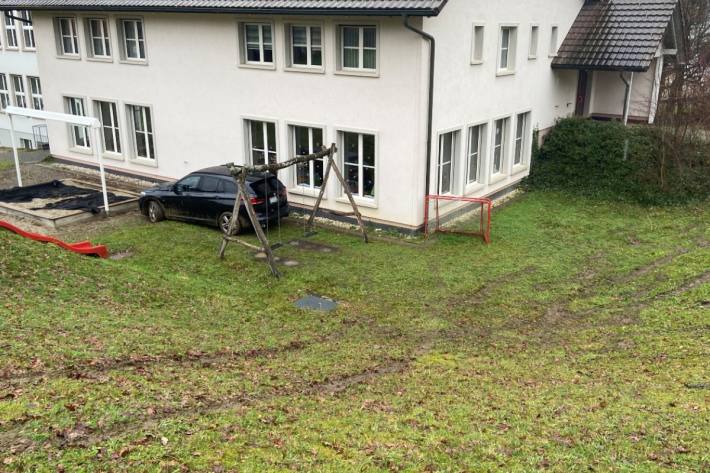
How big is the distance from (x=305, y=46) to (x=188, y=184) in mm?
4930

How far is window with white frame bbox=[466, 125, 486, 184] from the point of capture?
683 inches

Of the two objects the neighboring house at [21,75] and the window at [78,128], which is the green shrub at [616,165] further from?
the neighboring house at [21,75]

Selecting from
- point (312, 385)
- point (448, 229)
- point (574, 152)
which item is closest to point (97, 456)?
point (312, 385)

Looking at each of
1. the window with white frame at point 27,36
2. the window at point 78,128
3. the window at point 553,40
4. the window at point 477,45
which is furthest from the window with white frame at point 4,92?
the window at point 553,40

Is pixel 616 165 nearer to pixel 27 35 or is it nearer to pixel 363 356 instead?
pixel 363 356

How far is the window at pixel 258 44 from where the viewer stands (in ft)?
55.2

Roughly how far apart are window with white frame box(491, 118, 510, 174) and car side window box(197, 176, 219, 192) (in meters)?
8.51

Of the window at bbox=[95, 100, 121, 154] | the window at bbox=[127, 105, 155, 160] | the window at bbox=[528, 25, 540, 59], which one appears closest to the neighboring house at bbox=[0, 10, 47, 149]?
the window at bbox=[95, 100, 121, 154]

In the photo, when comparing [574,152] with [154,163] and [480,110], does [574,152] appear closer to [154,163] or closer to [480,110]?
[480,110]

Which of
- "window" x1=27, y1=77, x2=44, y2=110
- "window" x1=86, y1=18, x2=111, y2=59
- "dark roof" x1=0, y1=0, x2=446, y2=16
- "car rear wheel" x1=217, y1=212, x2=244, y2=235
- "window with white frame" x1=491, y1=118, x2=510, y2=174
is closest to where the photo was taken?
"dark roof" x1=0, y1=0, x2=446, y2=16

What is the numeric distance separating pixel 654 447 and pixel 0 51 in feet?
110

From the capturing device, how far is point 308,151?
16.9 m

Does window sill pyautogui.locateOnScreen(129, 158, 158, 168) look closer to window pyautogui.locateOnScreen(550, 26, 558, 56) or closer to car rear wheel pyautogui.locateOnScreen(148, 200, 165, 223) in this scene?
car rear wheel pyautogui.locateOnScreen(148, 200, 165, 223)

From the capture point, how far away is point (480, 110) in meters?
17.0
